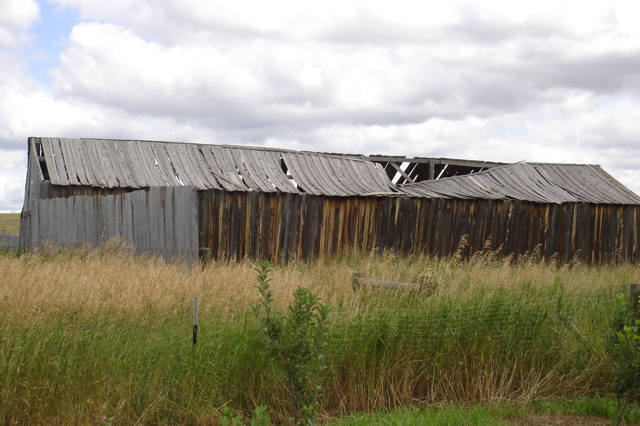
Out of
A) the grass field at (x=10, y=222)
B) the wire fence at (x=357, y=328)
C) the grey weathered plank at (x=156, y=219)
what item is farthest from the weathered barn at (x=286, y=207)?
the grass field at (x=10, y=222)

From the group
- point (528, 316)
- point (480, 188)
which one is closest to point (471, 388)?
point (528, 316)

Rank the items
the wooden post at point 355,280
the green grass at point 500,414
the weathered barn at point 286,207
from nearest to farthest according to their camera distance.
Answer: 1. the green grass at point 500,414
2. the wooden post at point 355,280
3. the weathered barn at point 286,207

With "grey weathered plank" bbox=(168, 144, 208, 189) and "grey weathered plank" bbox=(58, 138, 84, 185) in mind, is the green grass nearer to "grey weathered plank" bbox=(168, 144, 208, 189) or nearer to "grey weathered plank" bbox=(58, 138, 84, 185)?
"grey weathered plank" bbox=(168, 144, 208, 189)

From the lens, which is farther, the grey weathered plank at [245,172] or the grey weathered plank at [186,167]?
the grey weathered plank at [186,167]

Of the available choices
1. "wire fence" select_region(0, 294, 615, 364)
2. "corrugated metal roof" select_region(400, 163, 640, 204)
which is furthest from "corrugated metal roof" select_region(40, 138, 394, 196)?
"wire fence" select_region(0, 294, 615, 364)

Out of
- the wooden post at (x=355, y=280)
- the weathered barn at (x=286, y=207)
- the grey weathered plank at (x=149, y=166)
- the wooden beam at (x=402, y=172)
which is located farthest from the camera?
the wooden beam at (x=402, y=172)

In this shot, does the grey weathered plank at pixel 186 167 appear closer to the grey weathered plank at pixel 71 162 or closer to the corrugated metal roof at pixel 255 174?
the corrugated metal roof at pixel 255 174

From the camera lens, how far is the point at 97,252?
36.2 feet

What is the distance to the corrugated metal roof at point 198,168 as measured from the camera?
1566 centimetres

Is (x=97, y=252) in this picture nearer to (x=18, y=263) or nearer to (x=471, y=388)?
(x=18, y=263)

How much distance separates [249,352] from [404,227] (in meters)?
11.2

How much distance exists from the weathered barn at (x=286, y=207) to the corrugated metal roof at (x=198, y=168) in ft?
0.11

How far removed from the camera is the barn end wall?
14609mm

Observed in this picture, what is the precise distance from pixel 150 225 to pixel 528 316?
8.69m
